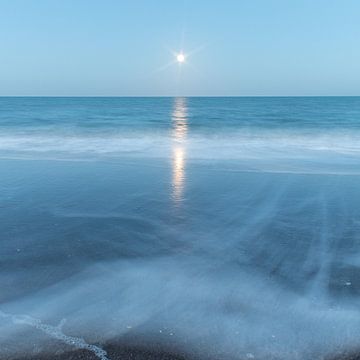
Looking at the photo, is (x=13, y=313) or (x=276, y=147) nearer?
(x=13, y=313)

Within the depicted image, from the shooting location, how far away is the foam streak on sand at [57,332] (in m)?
3.56

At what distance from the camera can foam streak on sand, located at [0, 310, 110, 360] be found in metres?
3.56

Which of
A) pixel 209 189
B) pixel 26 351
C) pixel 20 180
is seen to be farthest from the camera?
pixel 20 180

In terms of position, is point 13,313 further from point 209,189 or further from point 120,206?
point 209,189

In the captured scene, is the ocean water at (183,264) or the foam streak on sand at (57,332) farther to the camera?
the ocean water at (183,264)

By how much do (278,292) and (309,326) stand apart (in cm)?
73

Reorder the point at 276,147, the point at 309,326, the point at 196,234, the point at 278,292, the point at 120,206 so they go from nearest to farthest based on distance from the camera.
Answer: the point at 309,326 → the point at 278,292 → the point at 196,234 → the point at 120,206 → the point at 276,147

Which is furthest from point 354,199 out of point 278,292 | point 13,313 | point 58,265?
point 13,313

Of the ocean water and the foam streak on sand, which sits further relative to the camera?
the ocean water

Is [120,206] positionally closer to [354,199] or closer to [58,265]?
[58,265]

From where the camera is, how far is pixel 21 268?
5172 mm

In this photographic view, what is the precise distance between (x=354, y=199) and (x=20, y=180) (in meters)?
8.76

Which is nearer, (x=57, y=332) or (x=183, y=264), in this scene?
(x=57, y=332)

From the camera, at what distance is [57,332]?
379 cm
